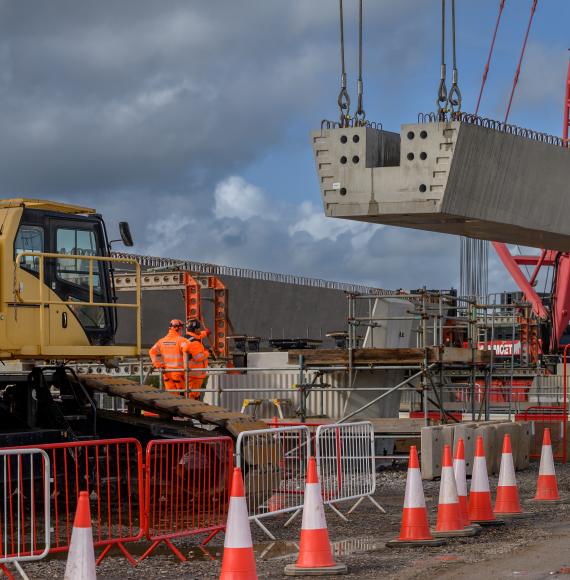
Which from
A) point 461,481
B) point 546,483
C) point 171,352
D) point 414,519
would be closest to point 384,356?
point 171,352

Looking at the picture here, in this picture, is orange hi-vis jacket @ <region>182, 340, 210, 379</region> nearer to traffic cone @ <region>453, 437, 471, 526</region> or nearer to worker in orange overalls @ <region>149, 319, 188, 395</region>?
worker in orange overalls @ <region>149, 319, 188, 395</region>

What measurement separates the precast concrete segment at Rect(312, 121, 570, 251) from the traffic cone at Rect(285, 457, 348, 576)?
773 centimetres

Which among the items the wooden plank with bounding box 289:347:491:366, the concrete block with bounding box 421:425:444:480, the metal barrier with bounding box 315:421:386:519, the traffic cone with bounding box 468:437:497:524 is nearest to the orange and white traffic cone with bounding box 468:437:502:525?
the traffic cone with bounding box 468:437:497:524

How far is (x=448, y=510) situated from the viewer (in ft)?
39.0

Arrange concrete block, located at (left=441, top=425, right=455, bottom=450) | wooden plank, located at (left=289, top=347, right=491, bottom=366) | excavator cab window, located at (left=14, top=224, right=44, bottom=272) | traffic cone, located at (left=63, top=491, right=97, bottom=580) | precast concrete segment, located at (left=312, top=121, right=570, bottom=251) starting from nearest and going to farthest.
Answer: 1. traffic cone, located at (left=63, top=491, right=97, bottom=580)
2. excavator cab window, located at (left=14, top=224, right=44, bottom=272)
3. precast concrete segment, located at (left=312, top=121, right=570, bottom=251)
4. concrete block, located at (left=441, top=425, right=455, bottom=450)
5. wooden plank, located at (left=289, top=347, right=491, bottom=366)

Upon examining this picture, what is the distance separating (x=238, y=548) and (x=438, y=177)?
9.18 metres

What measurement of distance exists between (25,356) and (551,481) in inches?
266

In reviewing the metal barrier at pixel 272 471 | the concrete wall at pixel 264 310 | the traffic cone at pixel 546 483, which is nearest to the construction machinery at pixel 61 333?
the metal barrier at pixel 272 471

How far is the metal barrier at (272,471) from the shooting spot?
13.2 metres

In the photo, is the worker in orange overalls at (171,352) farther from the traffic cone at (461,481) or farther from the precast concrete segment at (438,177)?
the traffic cone at (461,481)

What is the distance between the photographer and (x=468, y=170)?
17484mm

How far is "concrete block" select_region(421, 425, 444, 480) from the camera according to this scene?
17.6 m

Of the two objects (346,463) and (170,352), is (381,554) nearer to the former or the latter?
(346,463)

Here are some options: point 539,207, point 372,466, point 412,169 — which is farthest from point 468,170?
point 372,466
